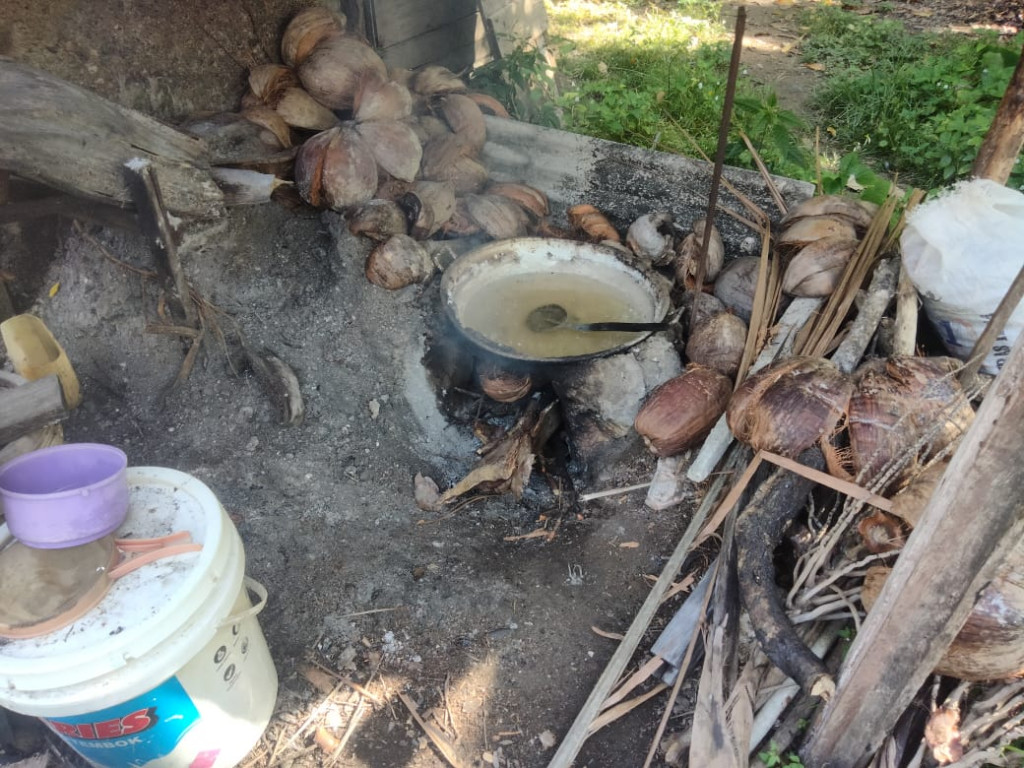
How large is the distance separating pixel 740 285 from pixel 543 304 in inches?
41.1

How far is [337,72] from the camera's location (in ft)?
13.0

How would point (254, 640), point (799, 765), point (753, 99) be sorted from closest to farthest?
point (799, 765)
point (254, 640)
point (753, 99)

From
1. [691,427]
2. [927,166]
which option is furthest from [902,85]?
[691,427]

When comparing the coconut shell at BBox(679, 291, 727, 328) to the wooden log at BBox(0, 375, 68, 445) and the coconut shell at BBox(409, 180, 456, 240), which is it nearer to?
the coconut shell at BBox(409, 180, 456, 240)

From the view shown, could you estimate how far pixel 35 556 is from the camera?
197 centimetres

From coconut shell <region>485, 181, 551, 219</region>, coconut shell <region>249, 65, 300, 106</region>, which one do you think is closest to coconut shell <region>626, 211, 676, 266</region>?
coconut shell <region>485, 181, 551, 219</region>

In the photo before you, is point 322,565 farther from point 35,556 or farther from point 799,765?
point 799,765

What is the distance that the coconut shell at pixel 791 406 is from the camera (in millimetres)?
2646

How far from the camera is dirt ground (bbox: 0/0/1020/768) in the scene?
2699mm

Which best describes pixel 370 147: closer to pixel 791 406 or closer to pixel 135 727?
pixel 791 406

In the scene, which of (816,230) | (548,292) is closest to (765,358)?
(816,230)

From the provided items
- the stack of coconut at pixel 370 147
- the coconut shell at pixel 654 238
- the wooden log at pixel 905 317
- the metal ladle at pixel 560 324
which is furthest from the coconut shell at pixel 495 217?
the wooden log at pixel 905 317

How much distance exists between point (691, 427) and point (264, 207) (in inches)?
98.6

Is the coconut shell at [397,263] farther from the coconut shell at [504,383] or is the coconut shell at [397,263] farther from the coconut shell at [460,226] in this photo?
the coconut shell at [504,383]
